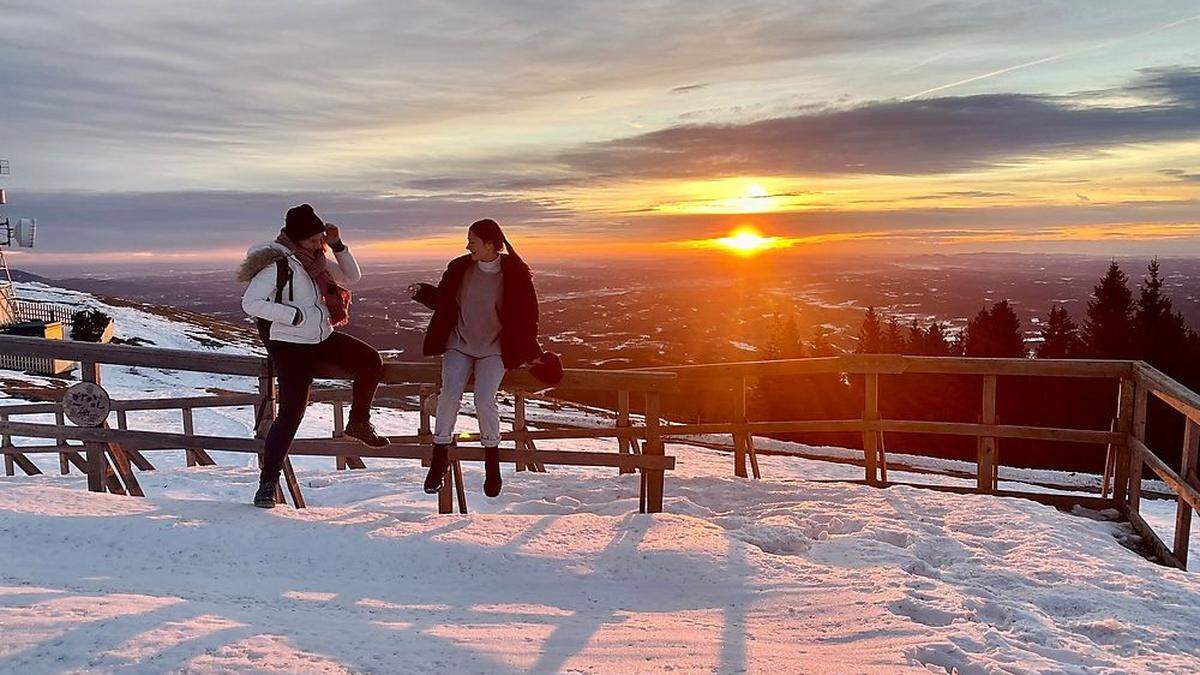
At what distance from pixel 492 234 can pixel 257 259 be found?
154 centimetres

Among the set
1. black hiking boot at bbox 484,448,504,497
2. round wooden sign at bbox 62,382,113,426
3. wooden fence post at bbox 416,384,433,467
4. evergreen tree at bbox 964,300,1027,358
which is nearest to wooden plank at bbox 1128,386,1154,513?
black hiking boot at bbox 484,448,504,497

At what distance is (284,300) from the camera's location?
5680 mm

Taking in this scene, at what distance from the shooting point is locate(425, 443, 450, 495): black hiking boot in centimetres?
611

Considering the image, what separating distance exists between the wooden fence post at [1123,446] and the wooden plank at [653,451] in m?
4.10

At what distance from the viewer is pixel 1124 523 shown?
23.8ft

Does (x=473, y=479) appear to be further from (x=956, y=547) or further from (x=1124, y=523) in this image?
(x=1124, y=523)

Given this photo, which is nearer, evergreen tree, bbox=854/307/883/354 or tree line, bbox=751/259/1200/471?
tree line, bbox=751/259/1200/471

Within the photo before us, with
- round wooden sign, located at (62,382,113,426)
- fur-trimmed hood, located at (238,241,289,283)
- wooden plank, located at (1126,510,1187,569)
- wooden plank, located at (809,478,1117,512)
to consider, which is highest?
fur-trimmed hood, located at (238,241,289,283)

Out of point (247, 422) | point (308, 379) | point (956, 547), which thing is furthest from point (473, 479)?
point (247, 422)

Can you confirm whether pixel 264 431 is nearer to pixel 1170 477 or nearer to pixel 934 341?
pixel 1170 477

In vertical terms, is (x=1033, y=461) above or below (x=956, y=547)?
below

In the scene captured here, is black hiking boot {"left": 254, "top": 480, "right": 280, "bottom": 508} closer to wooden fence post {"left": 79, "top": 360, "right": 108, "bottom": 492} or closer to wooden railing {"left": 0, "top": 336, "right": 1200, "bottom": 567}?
wooden railing {"left": 0, "top": 336, "right": 1200, "bottom": 567}

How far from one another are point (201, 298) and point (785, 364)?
19817 cm

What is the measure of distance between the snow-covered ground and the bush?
109ft
